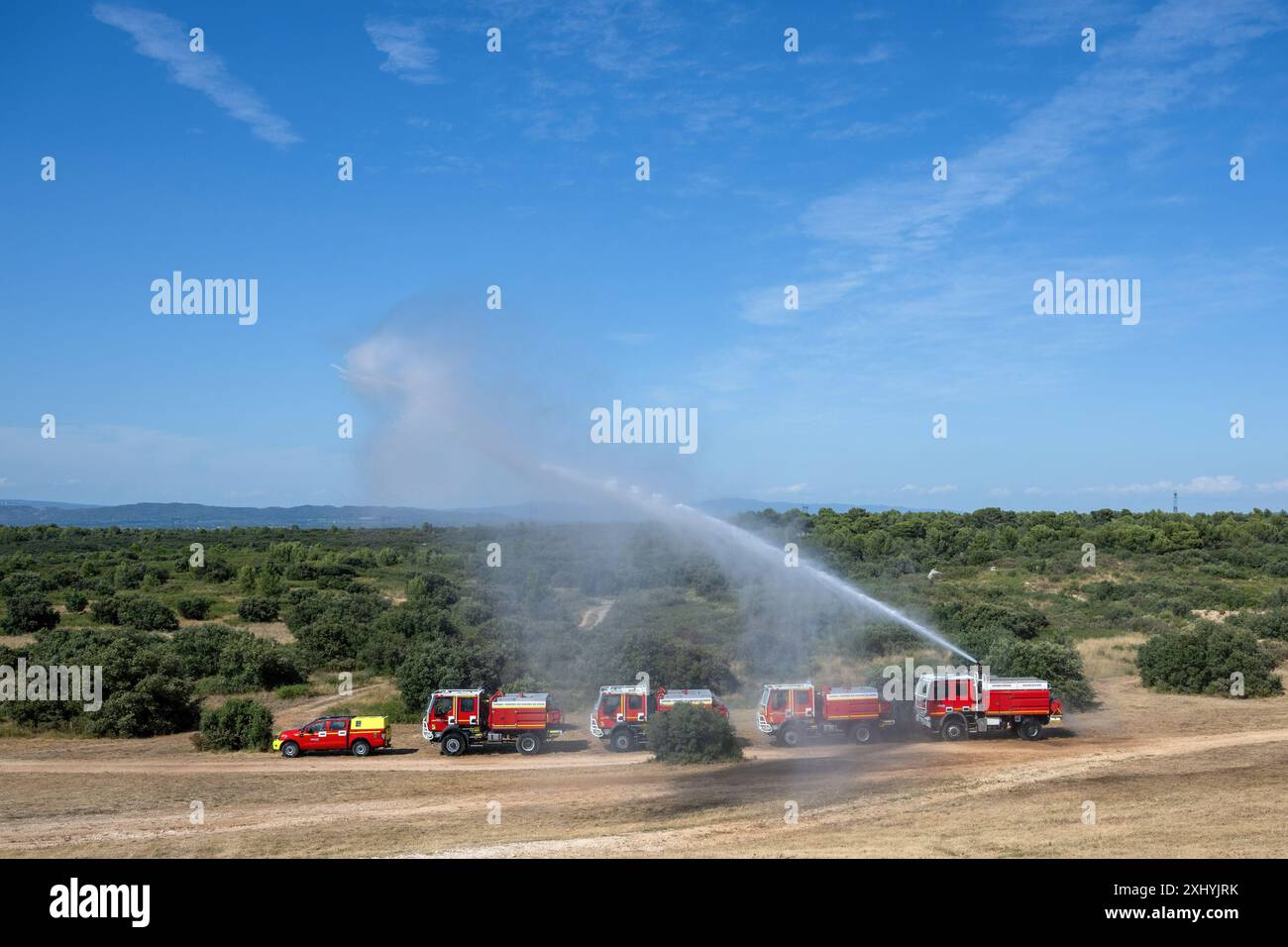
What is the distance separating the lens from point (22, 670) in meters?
38.2

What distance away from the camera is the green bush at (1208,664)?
37656 mm

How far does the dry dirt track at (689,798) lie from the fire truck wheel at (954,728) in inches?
24.1

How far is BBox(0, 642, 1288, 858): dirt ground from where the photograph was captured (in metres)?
19.5

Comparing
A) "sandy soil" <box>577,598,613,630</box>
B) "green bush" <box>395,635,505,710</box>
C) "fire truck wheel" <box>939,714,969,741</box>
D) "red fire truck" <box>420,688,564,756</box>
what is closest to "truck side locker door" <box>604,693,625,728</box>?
"red fire truck" <box>420,688,564,756</box>

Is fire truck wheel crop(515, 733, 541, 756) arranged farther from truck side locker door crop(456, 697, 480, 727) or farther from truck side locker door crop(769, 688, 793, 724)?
truck side locker door crop(769, 688, 793, 724)

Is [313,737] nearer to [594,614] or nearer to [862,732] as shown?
[862,732]

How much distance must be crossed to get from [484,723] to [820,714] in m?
11.7

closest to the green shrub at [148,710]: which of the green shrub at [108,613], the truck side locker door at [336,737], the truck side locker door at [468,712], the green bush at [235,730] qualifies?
the green bush at [235,730]

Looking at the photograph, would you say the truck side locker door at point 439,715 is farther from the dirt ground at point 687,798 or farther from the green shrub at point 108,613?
the green shrub at point 108,613

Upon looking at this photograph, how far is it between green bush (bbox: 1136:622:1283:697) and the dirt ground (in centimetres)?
398

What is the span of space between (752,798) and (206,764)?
726 inches
